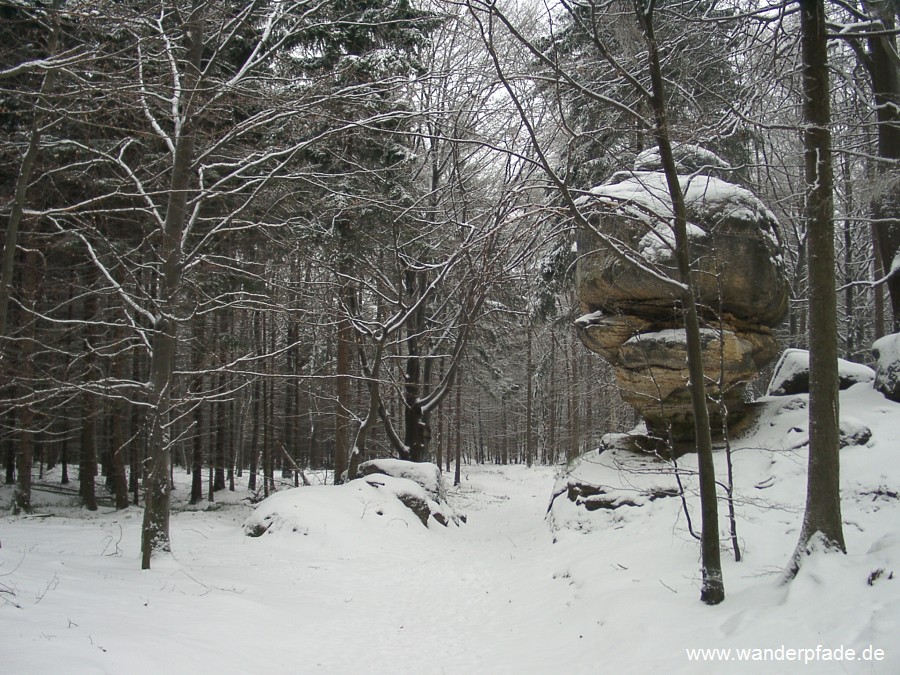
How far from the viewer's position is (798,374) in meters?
9.44

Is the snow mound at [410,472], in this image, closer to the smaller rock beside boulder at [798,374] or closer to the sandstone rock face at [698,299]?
the sandstone rock face at [698,299]

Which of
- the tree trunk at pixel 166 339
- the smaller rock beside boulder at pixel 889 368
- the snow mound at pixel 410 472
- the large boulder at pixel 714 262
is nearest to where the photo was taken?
the tree trunk at pixel 166 339

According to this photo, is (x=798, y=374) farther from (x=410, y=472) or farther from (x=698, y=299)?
(x=410, y=472)

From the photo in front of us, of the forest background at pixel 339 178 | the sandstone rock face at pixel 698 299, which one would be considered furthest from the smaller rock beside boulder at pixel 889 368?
the sandstone rock face at pixel 698 299

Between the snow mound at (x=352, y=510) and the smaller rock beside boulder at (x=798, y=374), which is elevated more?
the smaller rock beside boulder at (x=798, y=374)

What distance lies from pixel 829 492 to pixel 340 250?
10.5m

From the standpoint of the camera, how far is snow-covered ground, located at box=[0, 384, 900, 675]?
150 inches

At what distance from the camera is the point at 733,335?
832cm

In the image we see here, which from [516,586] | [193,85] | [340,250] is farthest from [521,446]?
[193,85]

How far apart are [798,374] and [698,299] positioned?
2964 mm

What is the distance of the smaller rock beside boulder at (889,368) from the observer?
741cm

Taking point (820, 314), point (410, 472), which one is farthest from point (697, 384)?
point (410, 472)

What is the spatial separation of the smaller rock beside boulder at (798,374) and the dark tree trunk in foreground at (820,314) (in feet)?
16.0

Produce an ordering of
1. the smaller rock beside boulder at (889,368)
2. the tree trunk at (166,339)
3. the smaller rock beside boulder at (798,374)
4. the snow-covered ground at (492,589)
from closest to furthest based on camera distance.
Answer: the snow-covered ground at (492,589) → the tree trunk at (166,339) → the smaller rock beside boulder at (889,368) → the smaller rock beside boulder at (798,374)
